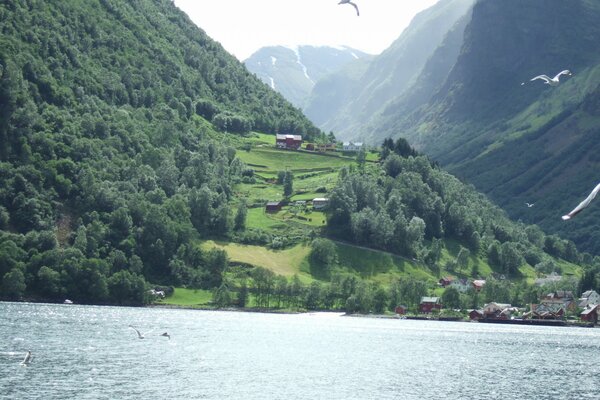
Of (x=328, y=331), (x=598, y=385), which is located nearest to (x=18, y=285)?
(x=328, y=331)

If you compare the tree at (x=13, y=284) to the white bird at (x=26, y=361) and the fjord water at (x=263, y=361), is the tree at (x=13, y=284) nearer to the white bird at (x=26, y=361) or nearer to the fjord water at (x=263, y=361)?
the fjord water at (x=263, y=361)

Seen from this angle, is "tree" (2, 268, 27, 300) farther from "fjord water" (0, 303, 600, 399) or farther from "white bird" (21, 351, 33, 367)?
"white bird" (21, 351, 33, 367)

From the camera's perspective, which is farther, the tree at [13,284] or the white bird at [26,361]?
the tree at [13,284]

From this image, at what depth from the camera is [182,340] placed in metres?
138

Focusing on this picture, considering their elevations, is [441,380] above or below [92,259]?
below

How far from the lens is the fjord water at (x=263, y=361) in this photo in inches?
3666

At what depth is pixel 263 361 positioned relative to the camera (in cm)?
11756

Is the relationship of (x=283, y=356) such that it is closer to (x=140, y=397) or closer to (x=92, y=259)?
(x=140, y=397)

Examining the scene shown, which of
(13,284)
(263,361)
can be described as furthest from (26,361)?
(13,284)

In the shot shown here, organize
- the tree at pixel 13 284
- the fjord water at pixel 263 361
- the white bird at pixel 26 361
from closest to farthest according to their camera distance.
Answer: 1. the fjord water at pixel 263 361
2. the white bird at pixel 26 361
3. the tree at pixel 13 284

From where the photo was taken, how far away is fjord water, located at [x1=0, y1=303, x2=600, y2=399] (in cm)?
9312

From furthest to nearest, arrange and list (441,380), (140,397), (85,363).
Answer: (441,380), (85,363), (140,397)

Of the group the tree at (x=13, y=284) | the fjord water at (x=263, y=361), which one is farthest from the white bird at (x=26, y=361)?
the tree at (x=13, y=284)

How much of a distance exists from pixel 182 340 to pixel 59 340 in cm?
1898
